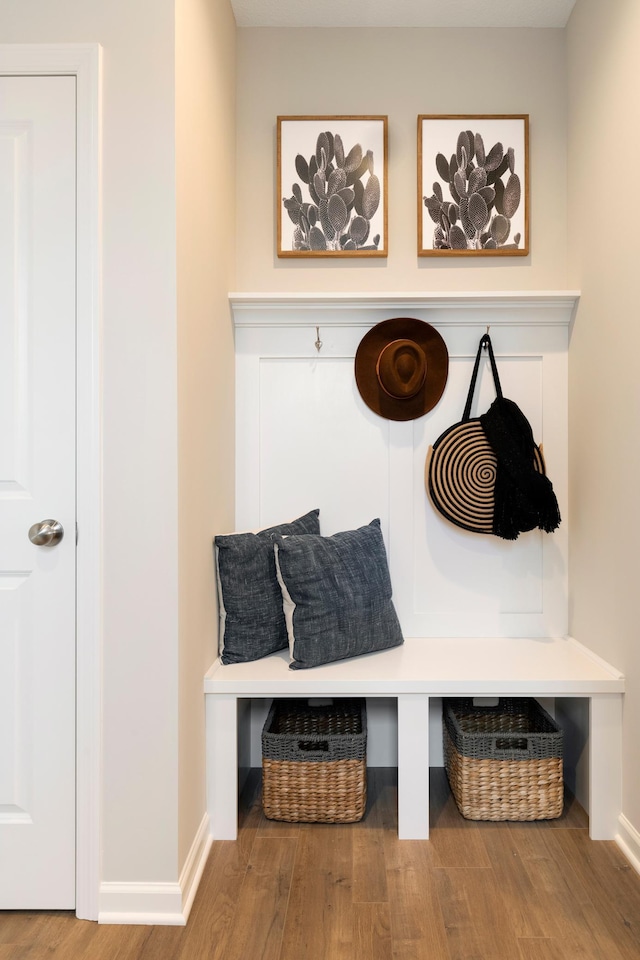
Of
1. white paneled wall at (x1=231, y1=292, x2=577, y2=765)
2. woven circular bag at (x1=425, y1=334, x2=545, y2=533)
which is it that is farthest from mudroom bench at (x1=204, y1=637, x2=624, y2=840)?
woven circular bag at (x1=425, y1=334, x2=545, y2=533)

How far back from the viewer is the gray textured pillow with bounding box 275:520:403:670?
2197mm

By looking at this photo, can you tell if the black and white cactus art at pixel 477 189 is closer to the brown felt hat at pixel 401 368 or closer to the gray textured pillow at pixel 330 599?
the brown felt hat at pixel 401 368

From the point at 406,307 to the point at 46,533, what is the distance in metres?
1.45

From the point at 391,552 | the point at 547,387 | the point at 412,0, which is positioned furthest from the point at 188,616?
the point at 412,0

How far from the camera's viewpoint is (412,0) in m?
2.45

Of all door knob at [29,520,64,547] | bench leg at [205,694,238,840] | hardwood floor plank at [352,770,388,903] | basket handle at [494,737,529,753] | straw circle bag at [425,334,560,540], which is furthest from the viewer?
straw circle bag at [425,334,560,540]

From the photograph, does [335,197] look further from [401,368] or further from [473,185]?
[401,368]

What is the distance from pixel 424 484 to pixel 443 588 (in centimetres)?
38

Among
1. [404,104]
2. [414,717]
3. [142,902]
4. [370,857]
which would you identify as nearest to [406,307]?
[404,104]

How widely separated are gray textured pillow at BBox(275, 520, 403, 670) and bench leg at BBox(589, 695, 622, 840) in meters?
0.68

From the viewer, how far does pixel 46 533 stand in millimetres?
1732

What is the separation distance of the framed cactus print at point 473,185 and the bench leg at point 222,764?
5.58 ft

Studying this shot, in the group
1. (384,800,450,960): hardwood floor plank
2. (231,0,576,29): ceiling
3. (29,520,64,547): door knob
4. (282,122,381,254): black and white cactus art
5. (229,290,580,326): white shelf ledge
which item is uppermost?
(231,0,576,29): ceiling

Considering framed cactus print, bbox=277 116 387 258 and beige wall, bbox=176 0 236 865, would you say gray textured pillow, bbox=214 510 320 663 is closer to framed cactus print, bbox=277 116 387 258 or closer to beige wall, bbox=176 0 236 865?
beige wall, bbox=176 0 236 865
